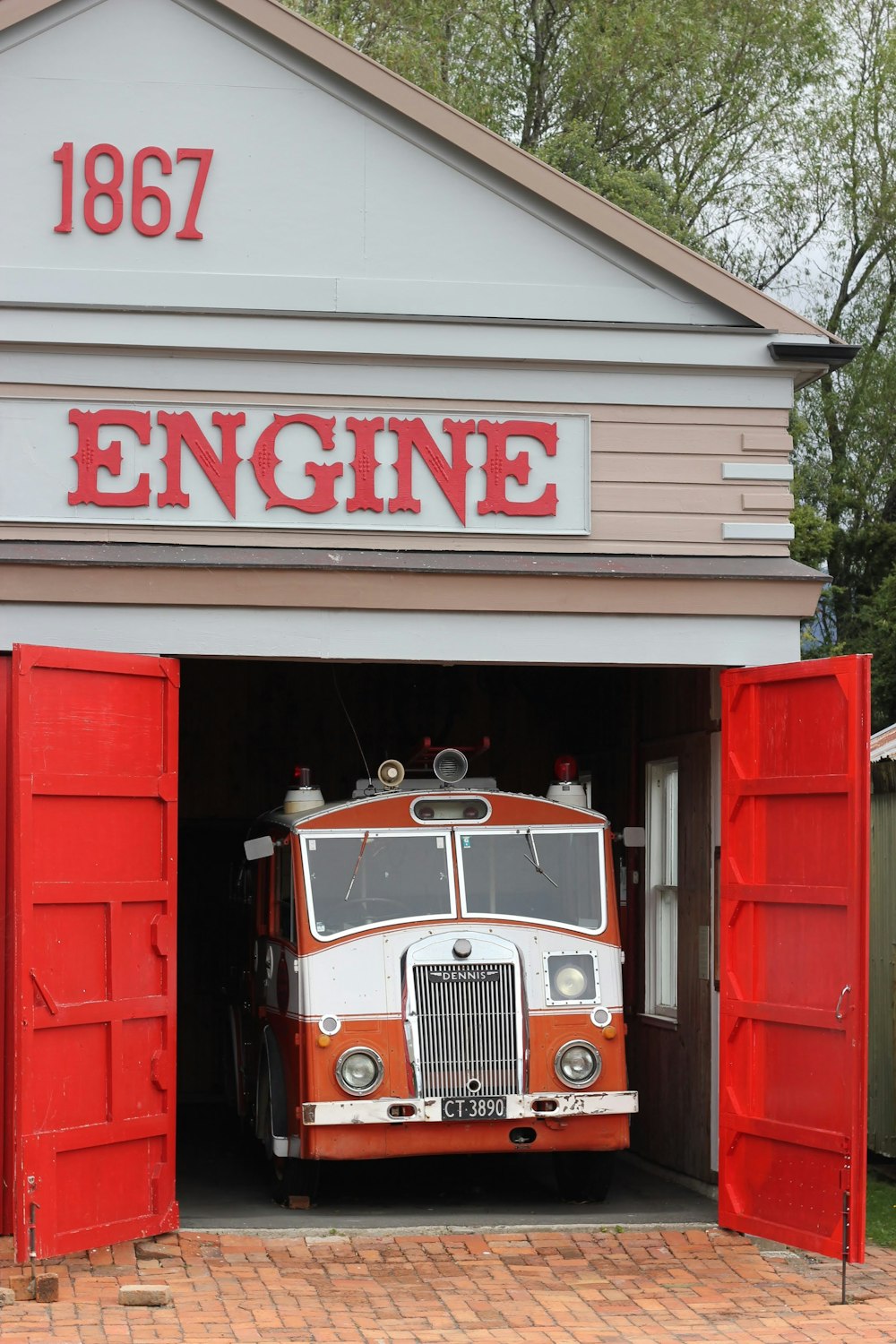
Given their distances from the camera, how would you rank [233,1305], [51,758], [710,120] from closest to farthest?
[233,1305]
[51,758]
[710,120]

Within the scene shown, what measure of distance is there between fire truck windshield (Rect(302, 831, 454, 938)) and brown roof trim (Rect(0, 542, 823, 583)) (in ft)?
5.69

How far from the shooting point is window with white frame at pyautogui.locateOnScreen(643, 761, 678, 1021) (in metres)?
12.1

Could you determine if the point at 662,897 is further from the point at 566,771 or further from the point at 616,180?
the point at 616,180

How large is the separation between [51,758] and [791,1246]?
460cm

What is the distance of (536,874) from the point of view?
1071 centimetres

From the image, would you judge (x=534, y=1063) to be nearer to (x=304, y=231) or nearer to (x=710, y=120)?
(x=304, y=231)

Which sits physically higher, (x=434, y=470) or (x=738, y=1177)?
(x=434, y=470)

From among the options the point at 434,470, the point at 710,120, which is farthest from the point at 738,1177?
the point at 710,120

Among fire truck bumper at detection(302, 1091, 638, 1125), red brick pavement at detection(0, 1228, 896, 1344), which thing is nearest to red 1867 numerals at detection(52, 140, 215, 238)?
fire truck bumper at detection(302, 1091, 638, 1125)

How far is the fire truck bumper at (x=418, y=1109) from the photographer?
387 inches

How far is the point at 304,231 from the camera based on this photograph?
10.3 meters

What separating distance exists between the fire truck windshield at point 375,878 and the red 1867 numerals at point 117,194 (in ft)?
12.2

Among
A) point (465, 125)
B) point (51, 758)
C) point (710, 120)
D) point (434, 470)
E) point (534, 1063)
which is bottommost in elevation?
point (534, 1063)

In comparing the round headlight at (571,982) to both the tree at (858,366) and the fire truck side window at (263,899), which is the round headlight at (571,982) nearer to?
the fire truck side window at (263,899)
